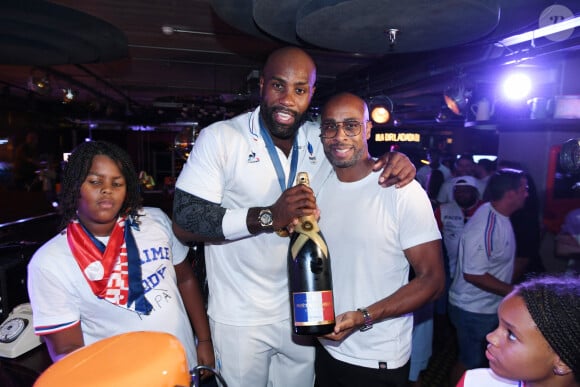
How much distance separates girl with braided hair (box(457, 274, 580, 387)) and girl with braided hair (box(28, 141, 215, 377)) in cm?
122

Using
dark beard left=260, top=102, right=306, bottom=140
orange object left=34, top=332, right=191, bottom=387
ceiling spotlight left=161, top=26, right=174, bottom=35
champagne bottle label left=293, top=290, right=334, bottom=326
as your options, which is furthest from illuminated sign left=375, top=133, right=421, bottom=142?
orange object left=34, top=332, right=191, bottom=387

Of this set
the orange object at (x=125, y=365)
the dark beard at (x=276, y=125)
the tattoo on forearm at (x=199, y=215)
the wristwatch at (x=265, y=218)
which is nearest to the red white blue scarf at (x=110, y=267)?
the tattoo on forearm at (x=199, y=215)

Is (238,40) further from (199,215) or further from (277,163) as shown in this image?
(199,215)

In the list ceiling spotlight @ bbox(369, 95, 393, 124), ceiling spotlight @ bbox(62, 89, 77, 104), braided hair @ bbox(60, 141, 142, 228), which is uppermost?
ceiling spotlight @ bbox(62, 89, 77, 104)

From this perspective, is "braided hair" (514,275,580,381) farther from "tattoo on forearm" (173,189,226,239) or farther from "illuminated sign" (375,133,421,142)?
"illuminated sign" (375,133,421,142)

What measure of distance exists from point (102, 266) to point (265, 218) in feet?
2.13

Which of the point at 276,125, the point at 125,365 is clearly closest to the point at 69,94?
the point at 276,125

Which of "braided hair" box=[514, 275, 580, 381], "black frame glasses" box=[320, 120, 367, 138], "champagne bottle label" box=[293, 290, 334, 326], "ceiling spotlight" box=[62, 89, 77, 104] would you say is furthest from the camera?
"ceiling spotlight" box=[62, 89, 77, 104]

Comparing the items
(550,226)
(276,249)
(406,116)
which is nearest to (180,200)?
(276,249)

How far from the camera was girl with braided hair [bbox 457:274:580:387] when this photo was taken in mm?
1191

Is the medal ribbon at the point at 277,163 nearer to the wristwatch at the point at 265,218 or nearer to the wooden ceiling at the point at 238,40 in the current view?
the wristwatch at the point at 265,218

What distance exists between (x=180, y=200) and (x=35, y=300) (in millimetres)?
635

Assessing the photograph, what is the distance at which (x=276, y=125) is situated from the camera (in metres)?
1.87

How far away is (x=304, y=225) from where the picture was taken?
5.78 feet
